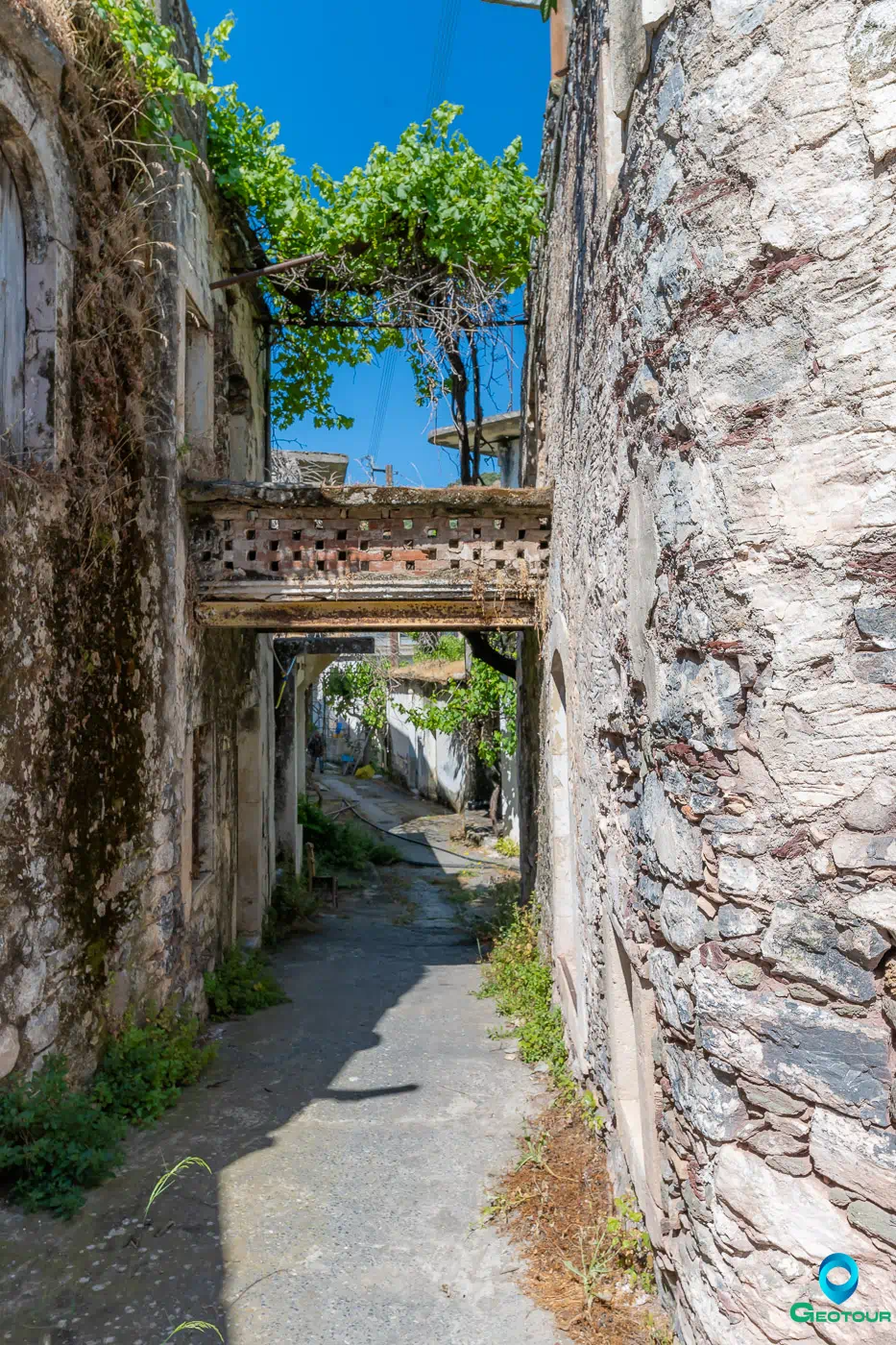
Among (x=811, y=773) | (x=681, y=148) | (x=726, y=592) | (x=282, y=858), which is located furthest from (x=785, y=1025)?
(x=282, y=858)

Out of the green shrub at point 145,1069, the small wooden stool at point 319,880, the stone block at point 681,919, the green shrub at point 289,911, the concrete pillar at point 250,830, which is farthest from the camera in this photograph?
the small wooden stool at point 319,880

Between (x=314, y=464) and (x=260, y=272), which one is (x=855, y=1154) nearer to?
(x=260, y=272)

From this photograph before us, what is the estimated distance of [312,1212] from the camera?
166 inches

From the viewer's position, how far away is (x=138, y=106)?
5418 millimetres

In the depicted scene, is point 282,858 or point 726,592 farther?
point 282,858

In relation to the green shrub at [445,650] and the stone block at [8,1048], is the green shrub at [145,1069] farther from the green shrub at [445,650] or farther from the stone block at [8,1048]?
the green shrub at [445,650]

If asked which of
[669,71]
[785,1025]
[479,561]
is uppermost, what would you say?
[669,71]

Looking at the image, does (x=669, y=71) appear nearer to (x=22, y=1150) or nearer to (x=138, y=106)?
(x=138, y=106)

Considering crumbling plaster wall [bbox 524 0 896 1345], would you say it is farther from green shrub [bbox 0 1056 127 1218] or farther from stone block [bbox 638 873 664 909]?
green shrub [bbox 0 1056 127 1218]

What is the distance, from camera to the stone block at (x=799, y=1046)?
2.29 metres

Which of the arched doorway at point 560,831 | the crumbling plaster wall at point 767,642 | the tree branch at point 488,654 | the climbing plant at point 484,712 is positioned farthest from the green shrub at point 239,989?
the climbing plant at point 484,712

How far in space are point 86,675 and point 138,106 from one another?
11.8ft

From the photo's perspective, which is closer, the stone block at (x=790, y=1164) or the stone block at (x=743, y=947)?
the stone block at (x=790, y=1164)

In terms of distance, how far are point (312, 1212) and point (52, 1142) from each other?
1.31m
